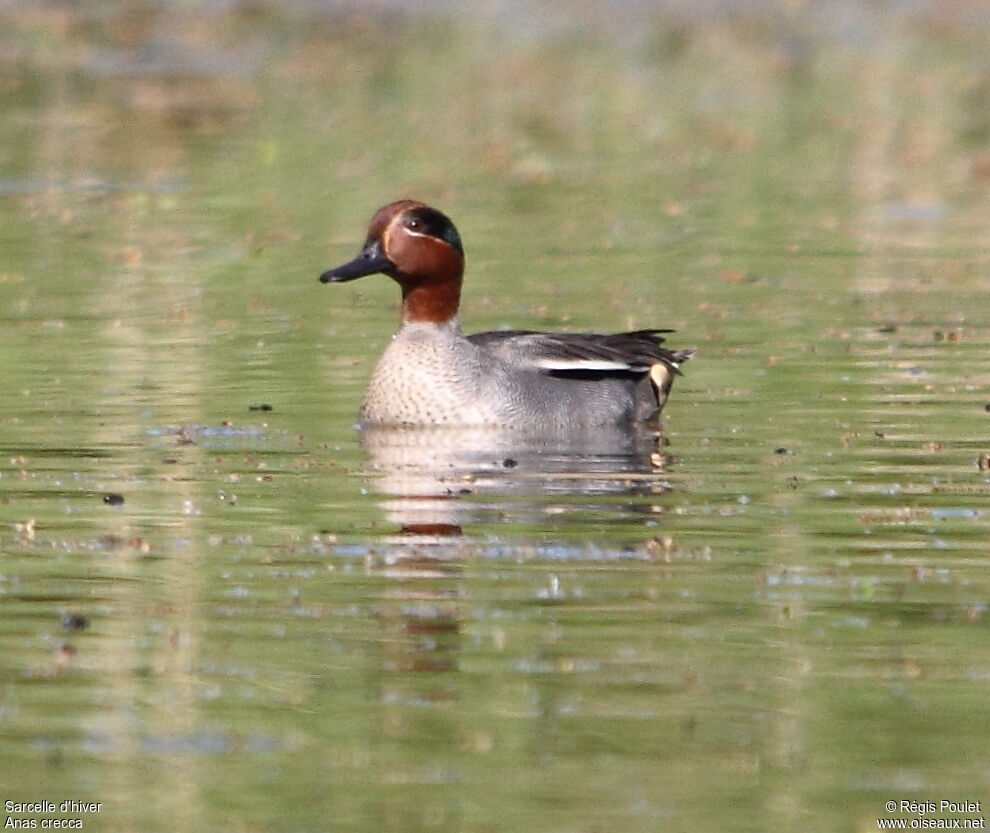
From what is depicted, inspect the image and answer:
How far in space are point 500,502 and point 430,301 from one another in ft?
9.95

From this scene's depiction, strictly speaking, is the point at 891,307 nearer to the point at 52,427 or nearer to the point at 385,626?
the point at 52,427

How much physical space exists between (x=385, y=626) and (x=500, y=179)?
1595cm

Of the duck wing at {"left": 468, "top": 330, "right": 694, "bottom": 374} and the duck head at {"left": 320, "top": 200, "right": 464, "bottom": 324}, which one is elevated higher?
the duck head at {"left": 320, "top": 200, "right": 464, "bottom": 324}

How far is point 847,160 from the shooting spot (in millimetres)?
24438

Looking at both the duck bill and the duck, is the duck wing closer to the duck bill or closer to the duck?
the duck

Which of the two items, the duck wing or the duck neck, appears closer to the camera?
the duck wing

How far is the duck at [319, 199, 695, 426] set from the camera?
42.0 ft

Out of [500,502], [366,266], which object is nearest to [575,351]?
[366,266]

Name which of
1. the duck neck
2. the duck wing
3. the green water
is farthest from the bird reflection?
the duck neck

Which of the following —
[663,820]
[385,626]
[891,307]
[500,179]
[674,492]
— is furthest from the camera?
[500,179]

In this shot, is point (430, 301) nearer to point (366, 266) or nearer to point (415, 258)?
point (415, 258)

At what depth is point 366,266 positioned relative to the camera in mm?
13242

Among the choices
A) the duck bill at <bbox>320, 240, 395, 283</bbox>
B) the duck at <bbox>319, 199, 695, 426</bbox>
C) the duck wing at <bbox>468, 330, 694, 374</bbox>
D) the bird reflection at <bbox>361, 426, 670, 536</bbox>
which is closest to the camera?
the bird reflection at <bbox>361, 426, 670, 536</bbox>

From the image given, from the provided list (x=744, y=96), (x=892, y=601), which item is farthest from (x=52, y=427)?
(x=744, y=96)
